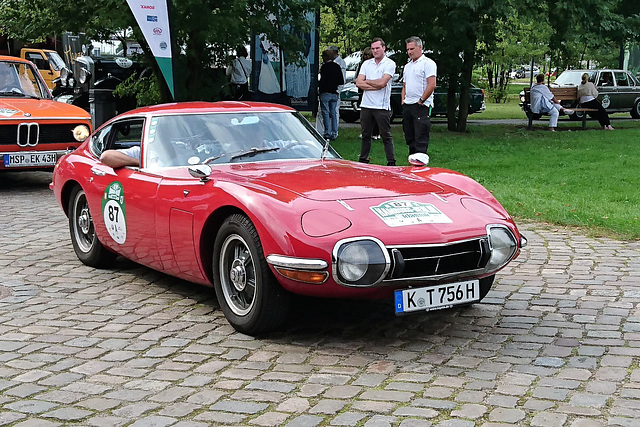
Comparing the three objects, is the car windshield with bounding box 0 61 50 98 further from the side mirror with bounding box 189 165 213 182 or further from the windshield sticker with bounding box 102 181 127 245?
the side mirror with bounding box 189 165 213 182

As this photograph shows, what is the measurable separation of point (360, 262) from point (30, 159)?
7.77m

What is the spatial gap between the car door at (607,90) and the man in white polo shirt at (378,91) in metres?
20.1

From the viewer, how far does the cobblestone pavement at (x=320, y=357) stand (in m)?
3.86

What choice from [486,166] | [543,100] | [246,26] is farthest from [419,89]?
[543,100]

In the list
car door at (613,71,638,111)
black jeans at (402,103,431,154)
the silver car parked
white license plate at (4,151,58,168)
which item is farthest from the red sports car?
car door at (613,71,638,111)

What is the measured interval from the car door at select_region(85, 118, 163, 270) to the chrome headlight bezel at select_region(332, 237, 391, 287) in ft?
5.66

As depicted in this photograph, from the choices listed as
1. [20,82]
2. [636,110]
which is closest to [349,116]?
[636,110]

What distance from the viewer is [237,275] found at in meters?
5.03

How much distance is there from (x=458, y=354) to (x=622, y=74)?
28971mm

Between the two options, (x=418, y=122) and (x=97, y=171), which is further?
(x=418, y=122)

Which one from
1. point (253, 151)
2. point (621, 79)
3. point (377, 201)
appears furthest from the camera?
point (621, 79)

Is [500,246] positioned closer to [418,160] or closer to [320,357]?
[320,357]

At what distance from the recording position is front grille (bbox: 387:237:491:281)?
179 inches

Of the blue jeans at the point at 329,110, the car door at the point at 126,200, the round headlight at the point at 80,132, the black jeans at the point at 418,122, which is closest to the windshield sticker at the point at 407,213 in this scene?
the car door at the point at 126,200
